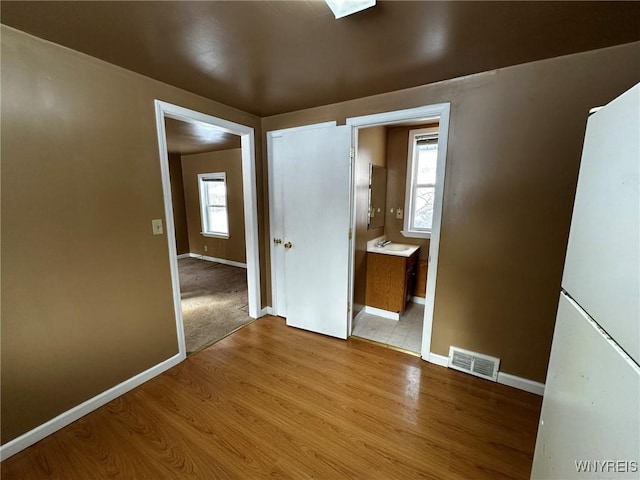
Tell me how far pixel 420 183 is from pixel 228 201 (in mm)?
3726

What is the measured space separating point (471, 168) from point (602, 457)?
5.57 feet

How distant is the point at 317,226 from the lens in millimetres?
2500

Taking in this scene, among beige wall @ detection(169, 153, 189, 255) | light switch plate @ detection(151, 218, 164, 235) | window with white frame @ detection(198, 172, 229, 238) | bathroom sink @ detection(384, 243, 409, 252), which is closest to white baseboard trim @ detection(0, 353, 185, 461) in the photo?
light switch plate @ detection(151, 218, 164, 235)

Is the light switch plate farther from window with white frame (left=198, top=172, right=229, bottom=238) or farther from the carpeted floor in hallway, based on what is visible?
window with white frame (left=198, top=172, right=229, bottom=238)

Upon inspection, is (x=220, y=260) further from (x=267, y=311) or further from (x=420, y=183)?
(x=420, y=183)

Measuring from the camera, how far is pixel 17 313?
1.38 metres

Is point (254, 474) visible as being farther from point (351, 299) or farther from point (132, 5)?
point (132, 5)

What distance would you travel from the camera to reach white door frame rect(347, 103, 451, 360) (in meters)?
1.92

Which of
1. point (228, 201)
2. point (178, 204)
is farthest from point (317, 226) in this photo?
point (178, 204)

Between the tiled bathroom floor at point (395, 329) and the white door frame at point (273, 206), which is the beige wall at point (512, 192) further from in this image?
the white door frame at point (273, 206)

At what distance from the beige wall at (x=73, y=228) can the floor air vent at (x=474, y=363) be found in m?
2.43

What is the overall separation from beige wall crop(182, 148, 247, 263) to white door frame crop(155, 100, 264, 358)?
2.38 meters

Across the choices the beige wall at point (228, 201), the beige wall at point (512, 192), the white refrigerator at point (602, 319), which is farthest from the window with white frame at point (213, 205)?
the white refrigerator at point (602, 319)

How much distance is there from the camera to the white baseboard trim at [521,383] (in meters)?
1.83
